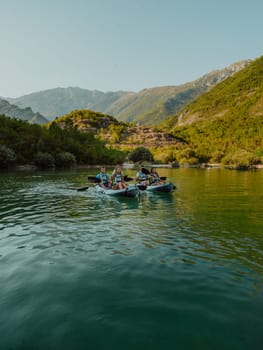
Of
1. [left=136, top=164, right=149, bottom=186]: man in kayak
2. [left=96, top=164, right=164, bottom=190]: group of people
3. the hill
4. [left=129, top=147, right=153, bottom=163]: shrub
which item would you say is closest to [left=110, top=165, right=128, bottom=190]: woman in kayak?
[left=96, top=164, right=164, bottom=190]: group of people

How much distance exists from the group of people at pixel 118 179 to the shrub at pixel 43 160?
1893 inches

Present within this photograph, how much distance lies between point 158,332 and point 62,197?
1857 cm

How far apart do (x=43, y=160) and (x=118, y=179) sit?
52463 mm

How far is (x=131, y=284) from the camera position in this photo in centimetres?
716

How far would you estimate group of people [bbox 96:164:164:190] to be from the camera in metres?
22.7

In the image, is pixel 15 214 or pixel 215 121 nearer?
pixel 15 214

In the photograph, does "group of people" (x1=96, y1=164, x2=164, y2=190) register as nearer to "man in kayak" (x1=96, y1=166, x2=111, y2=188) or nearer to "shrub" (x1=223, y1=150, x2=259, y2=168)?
"man in kayak" (x1=96, y1=166, x2=111, y2=188)

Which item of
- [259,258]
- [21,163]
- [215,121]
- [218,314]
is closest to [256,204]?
[259,258]

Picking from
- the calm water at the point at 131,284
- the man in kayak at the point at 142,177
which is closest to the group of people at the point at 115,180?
the man in kayak at the point at 142,177

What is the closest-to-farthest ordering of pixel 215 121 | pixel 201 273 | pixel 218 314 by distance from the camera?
pixel 218 314 < pixel 201 273 < pixel 215 121

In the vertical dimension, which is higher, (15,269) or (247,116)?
(247,116)

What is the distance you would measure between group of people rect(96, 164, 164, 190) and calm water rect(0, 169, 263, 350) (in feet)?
27.6

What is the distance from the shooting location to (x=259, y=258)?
348 inches

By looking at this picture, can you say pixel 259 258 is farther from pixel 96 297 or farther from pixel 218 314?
pixel 96 297
